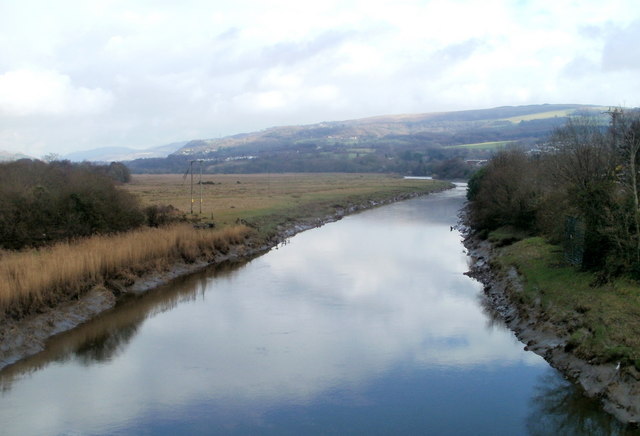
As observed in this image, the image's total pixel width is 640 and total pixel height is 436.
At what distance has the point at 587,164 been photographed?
25281 mm

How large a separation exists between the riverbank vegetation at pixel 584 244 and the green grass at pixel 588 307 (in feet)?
0.08

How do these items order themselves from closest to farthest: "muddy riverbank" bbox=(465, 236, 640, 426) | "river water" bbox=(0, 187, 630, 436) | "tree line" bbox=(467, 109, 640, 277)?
1. "muddy riverbank" bbox=(465, 236, 640, 426)
2. "river water" bbox=(0, 187, 630, 436)
3. "tree line" bbox=(467, 109, 640, 277)

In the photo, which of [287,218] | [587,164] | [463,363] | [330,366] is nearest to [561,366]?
[463,363]

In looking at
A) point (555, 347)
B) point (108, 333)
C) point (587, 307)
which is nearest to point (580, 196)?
point (587, 307)

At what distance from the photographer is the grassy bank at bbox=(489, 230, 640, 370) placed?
13.5m

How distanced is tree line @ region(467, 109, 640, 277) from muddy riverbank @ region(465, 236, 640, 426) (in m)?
2.32

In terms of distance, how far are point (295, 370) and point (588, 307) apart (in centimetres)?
767

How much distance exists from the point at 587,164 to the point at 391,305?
34.1 ft

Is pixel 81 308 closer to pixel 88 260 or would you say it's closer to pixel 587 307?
pixel 88 260

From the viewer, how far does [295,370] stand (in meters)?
15.2

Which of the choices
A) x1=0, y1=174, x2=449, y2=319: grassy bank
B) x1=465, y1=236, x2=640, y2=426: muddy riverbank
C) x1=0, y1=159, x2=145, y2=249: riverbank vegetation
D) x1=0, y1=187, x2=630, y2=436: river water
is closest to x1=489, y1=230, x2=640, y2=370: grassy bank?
x1=465, y1=236, x2=640, y2=426: muddy riverbank

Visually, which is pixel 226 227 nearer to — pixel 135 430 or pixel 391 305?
pixel 391 305

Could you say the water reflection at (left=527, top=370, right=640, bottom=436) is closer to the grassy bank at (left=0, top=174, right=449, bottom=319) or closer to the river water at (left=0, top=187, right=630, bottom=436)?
the river water at (left=0, top=187, right=630, bottom=436)

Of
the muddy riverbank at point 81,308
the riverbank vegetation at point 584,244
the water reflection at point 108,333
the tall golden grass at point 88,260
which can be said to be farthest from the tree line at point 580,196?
the tall golden grass at point 88,260
